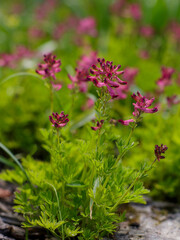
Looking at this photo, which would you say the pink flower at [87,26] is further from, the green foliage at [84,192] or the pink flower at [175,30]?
the green foliage at [84,192]

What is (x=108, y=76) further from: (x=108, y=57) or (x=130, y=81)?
(x=108, y=57)

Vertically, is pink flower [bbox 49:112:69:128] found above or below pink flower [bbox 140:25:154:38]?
below

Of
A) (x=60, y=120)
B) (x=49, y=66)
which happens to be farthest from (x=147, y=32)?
(x=60, y=120)

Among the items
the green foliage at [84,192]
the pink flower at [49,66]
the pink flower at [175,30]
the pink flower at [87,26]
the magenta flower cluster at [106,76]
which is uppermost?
the pink flower at [175,30]

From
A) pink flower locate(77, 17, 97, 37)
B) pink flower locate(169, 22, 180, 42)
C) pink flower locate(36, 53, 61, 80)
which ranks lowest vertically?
pink flower locate(36, 53, 61, 80)

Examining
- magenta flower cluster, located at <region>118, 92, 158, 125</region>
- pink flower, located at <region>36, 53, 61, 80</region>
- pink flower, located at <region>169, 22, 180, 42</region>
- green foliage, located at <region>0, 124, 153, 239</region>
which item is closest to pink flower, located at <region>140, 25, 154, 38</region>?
pink flower, located at <region>169, 22, 180, 42</region>

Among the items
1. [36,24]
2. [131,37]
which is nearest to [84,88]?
[131,37]

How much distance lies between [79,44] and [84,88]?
2569 mm

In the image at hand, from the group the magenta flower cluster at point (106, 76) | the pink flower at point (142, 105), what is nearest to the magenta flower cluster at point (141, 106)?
the pink flower at point (142, 105)

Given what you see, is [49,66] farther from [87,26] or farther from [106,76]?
[87,26]

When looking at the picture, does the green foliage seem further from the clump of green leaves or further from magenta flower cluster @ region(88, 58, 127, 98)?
magenta flower cluster @ region(88, 58, 127, 98)

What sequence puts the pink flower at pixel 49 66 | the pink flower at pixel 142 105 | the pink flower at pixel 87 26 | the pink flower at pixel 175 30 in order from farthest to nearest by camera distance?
the pink flower at pixel 175 30
the pink flower at pixel 87 26
the pink flower at pixel 49 66
the pink flower at pixel 142 105

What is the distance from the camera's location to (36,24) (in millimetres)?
6090

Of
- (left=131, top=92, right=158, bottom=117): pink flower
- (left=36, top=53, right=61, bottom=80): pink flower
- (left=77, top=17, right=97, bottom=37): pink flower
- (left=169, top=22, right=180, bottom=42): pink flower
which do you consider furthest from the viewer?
(left=169, top=22, right=180, bottom=42): pink flower
